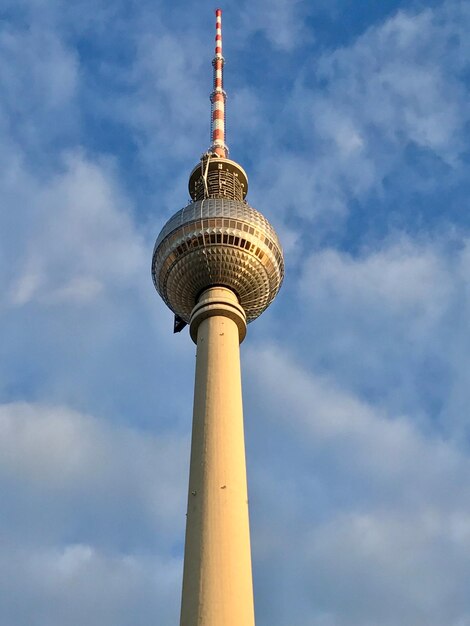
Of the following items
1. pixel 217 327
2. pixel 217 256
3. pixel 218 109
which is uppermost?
pixel 218 109

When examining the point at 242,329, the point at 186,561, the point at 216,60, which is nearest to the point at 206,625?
the point at 186,561

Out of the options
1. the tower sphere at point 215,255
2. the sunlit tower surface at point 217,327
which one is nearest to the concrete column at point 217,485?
the sunlit tower surface at point 217,327

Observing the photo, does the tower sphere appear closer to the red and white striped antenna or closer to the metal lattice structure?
the metal lattice structure

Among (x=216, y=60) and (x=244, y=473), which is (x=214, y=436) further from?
(x=216, y=60)

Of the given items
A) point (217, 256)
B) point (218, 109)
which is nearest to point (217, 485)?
point (217, 256)

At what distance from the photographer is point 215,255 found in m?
56.4

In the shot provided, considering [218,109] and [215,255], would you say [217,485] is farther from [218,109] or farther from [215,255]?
[218,109]

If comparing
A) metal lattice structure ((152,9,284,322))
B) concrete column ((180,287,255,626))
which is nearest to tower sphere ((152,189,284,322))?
metal lattice structure ((152,9,284,322))

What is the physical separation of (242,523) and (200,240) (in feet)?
71.7

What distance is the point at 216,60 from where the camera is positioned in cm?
7394

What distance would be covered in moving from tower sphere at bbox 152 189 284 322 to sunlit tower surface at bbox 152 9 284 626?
7 centimetres

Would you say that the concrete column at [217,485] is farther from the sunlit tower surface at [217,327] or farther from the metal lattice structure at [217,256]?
the metal lattice structure at [217,256]

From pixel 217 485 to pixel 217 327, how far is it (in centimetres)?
1244

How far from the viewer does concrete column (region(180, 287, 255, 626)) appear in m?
39.7
